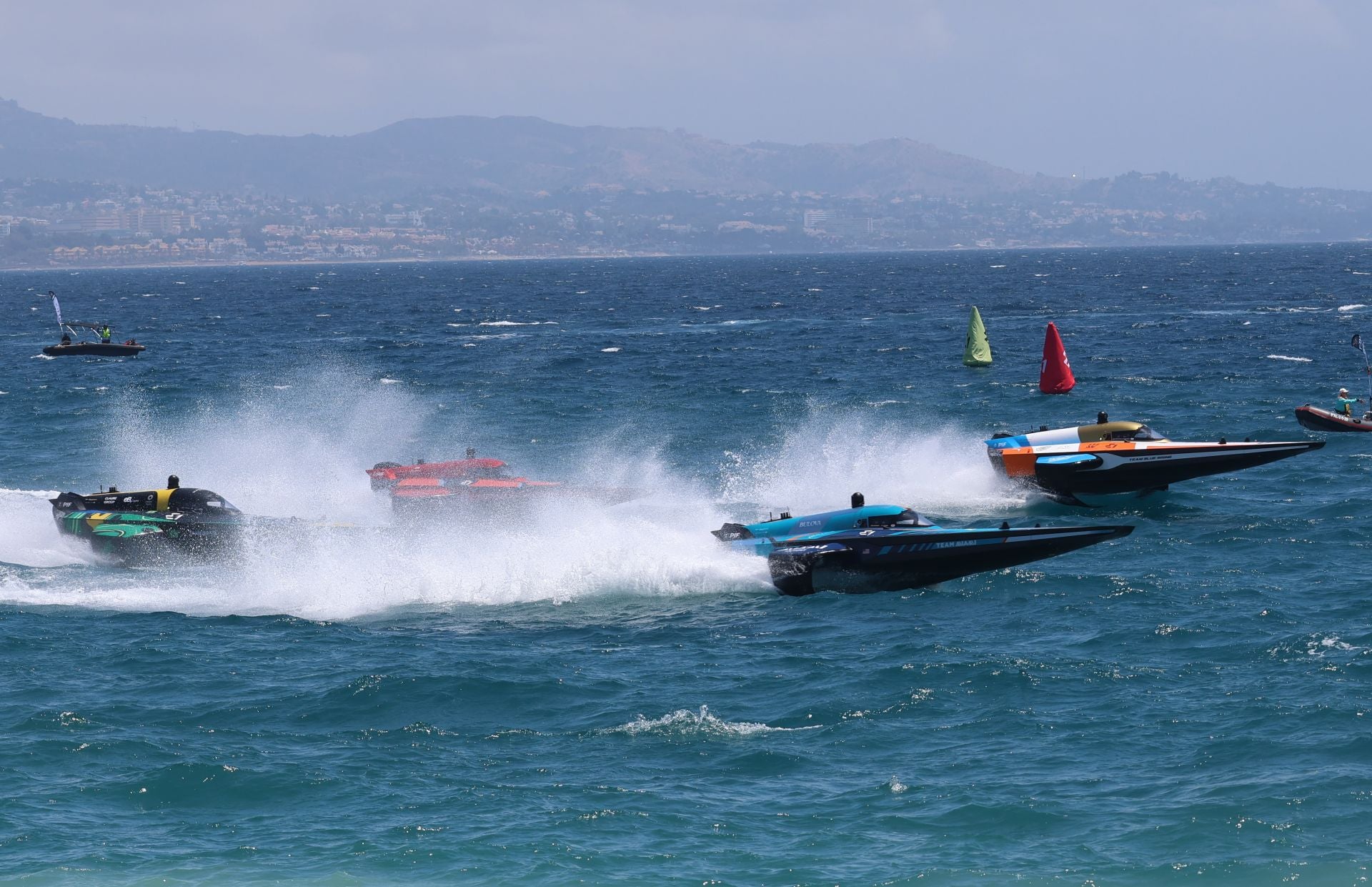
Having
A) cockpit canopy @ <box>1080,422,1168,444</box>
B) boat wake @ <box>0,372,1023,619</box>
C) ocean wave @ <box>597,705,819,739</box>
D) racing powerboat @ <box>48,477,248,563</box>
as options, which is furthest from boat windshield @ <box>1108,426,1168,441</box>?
racing powerboat @ <box>48,477,248,563</box>

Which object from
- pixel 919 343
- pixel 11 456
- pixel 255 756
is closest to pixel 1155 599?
pixel 255 756

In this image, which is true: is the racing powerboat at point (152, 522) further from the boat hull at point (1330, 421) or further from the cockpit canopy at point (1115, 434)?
the boat hull at point (1330, 421)

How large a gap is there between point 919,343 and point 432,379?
113 feet

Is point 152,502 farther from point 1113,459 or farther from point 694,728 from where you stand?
point 1113,459

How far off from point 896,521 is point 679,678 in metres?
8.68

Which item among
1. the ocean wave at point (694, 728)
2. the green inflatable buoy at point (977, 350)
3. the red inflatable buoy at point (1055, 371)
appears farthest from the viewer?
the green inflatable buoy at point (977, 350)

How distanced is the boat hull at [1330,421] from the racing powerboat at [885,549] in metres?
25.9

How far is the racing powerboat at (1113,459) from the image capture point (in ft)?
145

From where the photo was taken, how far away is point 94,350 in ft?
326

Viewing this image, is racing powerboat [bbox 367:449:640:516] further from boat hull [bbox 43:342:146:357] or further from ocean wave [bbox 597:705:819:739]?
boat hull [bbox 43:342:146:357]

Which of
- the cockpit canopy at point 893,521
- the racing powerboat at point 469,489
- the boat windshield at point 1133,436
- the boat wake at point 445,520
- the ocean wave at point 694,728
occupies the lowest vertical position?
the ocean wave at point 694,728

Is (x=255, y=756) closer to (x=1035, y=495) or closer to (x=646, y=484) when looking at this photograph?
(x=646, y=484)

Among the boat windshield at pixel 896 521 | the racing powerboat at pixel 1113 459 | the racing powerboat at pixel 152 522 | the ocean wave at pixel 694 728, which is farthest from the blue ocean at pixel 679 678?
the boat windshield at pixel 896 521

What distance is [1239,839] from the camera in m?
20.7
